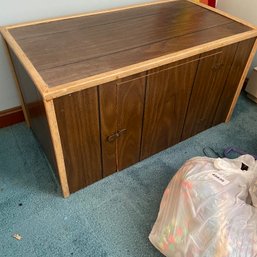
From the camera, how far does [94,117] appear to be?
93 cm

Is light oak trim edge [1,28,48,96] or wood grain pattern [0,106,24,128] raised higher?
light oak trim edge [1,28,48,96]


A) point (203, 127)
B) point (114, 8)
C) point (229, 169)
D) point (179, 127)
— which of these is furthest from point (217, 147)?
point (114, 8)

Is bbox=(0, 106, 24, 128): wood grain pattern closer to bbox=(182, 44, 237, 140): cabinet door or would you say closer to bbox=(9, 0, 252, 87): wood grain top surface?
bbox=(9, 0, 252, 87): wood grain top surface

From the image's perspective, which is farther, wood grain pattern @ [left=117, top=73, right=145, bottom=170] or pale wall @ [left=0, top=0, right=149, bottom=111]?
pale wall @ [left=0, top=0, right=149, bottom=111]

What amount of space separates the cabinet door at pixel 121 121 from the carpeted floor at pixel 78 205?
3.8 inches

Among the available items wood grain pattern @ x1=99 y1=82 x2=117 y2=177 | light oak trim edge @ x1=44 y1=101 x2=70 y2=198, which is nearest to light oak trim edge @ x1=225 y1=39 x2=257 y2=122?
wood grain pattern @ x1=99 y1=82 x2=117 y2=177

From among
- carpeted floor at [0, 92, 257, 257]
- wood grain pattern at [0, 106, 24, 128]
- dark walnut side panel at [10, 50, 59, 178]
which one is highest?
dark walnut side panel at [10, 50, 59, 178]

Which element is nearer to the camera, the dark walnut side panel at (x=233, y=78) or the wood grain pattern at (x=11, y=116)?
the dark walnut side panel at (x=233, y=78)

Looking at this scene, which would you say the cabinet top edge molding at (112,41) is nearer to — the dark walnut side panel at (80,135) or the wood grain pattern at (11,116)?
the dark walnut side panel at (80,135)

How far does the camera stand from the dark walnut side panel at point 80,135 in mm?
837

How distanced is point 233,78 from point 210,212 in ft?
2.45

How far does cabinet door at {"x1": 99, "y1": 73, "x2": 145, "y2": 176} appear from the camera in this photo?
2.98 feet

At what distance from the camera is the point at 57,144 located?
0.91 metres

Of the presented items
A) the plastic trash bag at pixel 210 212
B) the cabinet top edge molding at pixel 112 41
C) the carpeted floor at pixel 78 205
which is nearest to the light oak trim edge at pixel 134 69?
the cabinet top edge molding at pixel 112 41
